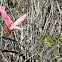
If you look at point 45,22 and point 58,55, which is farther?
point 45,22

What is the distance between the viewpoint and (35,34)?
54.7 inches

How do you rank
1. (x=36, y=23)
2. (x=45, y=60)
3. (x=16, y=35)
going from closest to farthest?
(x=45, y=60), (x=16, y=35), (x=36, y=23)

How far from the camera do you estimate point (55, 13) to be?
156 centimetres

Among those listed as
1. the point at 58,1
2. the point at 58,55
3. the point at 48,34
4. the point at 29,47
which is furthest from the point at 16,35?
the point at 58,1

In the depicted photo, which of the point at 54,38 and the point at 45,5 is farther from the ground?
the point at 45,5

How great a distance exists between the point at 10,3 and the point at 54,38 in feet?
2.25

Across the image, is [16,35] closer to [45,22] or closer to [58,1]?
[45,22]

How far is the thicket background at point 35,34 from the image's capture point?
1276 millimetres

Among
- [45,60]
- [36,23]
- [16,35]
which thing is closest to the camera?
[45,60]

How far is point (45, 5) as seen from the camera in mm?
1552

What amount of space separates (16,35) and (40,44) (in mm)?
277

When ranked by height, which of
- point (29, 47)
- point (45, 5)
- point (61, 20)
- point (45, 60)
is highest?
point (45, 5)

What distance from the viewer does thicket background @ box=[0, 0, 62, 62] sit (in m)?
1.28

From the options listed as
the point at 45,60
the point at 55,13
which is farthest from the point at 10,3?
the point at 45,60
